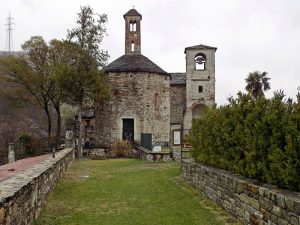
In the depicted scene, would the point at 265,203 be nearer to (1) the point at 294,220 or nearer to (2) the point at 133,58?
(1) the point at 294,220

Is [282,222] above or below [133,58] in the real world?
below

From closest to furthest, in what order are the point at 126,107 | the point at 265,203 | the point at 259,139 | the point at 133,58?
the point at 265,203 < the point at 259,139 < the point at 126,107 < the point at 133,58

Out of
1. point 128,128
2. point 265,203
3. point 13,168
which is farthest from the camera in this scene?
point 128,128

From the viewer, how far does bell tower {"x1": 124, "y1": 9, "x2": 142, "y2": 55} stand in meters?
33.1

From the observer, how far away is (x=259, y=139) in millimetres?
6914

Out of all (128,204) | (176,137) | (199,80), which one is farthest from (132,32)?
(128,204)

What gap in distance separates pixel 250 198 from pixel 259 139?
107 cm

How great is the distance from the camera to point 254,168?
7113 mm

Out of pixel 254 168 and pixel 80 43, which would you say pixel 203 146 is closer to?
pixel 254 168

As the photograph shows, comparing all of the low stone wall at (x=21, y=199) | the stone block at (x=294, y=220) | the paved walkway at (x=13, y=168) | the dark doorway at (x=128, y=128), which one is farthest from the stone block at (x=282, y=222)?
the dark doorway at (x=128, y=128)

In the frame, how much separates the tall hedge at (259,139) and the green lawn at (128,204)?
1170 millimetres

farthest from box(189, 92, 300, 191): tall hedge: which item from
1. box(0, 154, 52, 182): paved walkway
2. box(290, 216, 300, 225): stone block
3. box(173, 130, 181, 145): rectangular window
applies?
box(173, 130, 181, 145): rectangular window

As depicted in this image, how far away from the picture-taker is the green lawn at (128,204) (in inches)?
292

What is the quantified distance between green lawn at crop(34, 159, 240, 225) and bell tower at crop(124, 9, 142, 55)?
70.1ft
